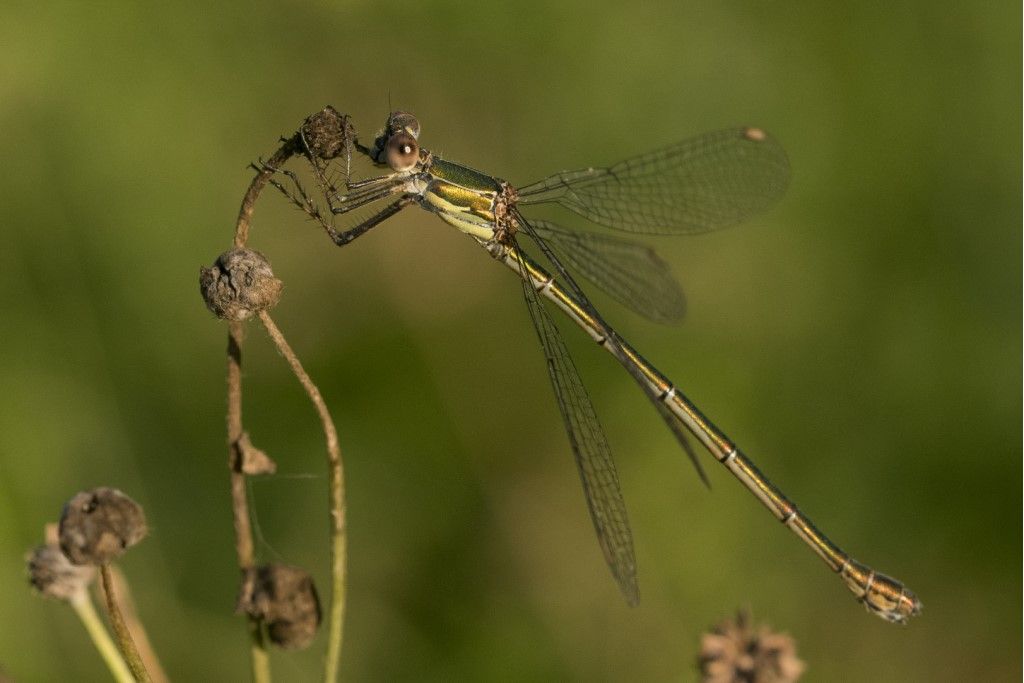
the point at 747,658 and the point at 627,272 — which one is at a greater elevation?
the point at 627,272

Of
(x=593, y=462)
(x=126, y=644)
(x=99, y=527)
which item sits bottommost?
(x=126, y=644)

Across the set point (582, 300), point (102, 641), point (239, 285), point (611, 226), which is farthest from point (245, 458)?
point (611, 226)

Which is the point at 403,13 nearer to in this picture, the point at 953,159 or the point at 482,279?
the point at 482,279

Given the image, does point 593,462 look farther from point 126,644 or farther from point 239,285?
point 126,644

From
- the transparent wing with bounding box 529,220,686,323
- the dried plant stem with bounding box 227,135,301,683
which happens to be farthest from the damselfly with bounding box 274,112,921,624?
the dried plant stem with bounding box 227,135,301,683

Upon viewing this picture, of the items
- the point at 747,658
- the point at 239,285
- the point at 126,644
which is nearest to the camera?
the point at 126,644

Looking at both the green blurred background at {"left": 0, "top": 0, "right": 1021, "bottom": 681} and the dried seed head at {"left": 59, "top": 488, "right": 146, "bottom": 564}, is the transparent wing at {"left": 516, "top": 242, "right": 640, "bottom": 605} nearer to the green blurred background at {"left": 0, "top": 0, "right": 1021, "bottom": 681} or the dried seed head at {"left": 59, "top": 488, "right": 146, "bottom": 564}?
the green blurred background at {"left": 0, "top": 0, "right": 1021, "bottom": 681}

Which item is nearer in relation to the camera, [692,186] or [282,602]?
[282,602]
